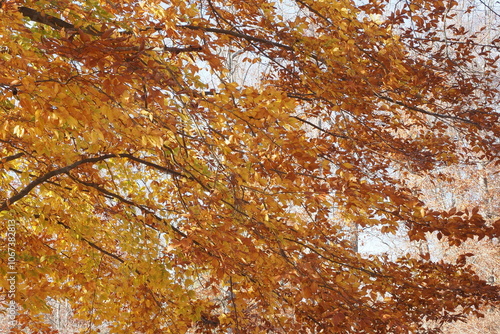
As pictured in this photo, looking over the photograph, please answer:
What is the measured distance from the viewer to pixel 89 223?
430 centimetres

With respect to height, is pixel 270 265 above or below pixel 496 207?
below

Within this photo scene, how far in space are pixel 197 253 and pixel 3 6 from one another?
174cm

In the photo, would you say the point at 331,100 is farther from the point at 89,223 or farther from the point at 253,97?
the point at 89,223

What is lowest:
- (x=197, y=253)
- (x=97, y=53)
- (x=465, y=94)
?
(x=197, y=253)

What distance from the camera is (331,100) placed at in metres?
3.69

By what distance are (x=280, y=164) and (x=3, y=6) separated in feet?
5.96

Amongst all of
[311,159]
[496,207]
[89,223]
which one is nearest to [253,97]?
[311,159]

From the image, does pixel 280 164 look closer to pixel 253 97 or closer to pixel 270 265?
pixel 253 97

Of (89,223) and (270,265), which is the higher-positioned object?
(89,223)

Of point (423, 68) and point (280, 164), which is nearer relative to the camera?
point (280, 164)

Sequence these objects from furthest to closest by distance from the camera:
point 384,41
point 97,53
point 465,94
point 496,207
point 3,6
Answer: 1. point 496,207
2. point 465,94
3. point 384,41
4. point 3,6
5. point 97,53

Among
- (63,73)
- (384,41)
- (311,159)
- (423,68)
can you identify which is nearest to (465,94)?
(423,68)

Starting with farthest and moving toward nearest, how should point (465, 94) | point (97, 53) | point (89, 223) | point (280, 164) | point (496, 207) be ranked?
point (496, 207) < point (465, 94) < point (89, 223) < point (280, 164) < point (97, 53)

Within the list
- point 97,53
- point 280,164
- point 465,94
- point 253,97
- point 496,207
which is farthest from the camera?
point 496,207
